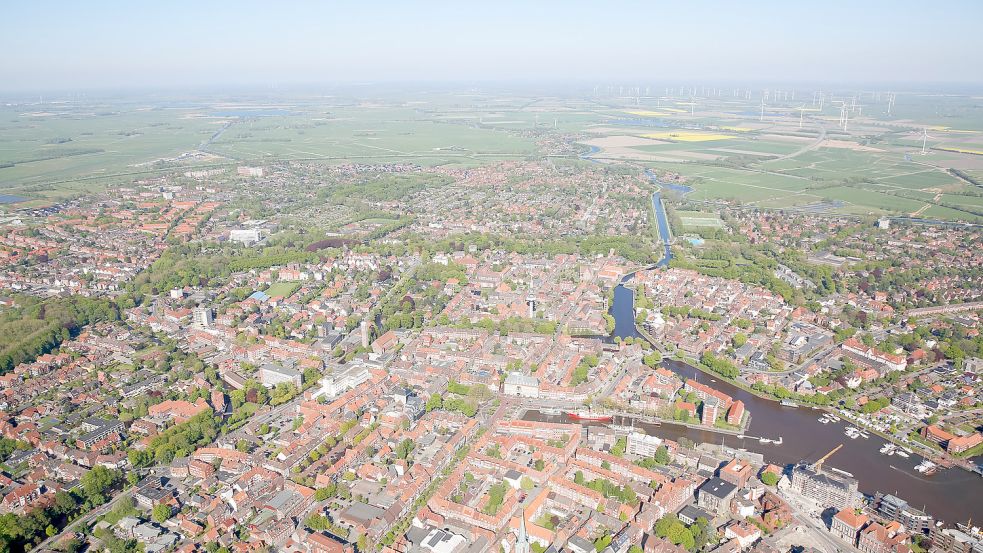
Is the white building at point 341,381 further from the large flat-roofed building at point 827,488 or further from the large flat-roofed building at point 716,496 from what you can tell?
the large flat-roofed building at point 827,488

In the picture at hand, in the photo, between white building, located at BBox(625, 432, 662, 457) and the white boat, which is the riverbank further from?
white building, located at BBox(625, 432, 662, 457)

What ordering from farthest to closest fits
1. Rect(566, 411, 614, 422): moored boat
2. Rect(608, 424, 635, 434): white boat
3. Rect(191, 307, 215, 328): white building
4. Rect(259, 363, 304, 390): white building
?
Rect(191, 307, 215, 328): white building < Rect(259, 363, 304, 390): white building < Rect(566, 411, 614, 422): moored boat < Rect(608, 424, 635, 434): white boat

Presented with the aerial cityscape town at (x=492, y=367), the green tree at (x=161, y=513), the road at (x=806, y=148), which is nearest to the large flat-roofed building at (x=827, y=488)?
the aerial cityscape town at (x=492, y=367)

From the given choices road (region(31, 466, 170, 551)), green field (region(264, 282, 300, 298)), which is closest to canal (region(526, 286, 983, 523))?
road (region(31, 466, 170, 551))

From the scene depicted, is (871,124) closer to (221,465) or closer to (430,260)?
(430,260)

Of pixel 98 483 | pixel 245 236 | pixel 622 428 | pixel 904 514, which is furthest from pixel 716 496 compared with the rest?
pixel 245 236

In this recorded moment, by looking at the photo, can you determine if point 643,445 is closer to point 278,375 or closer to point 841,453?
point 841,453
